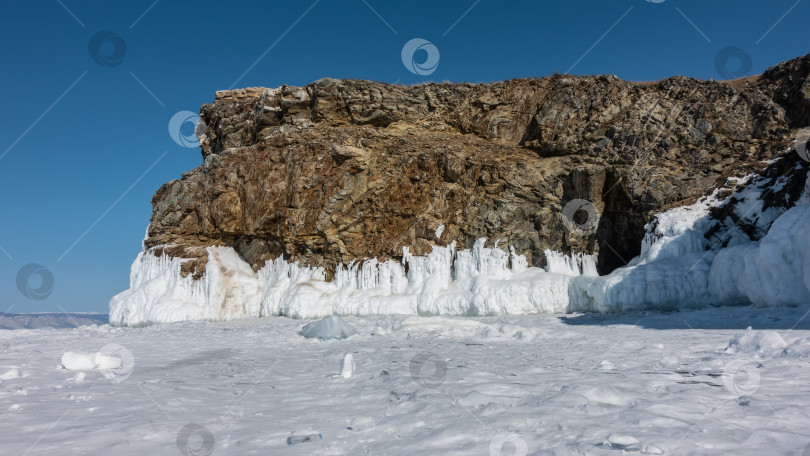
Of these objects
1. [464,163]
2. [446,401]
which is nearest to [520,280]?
[464,163]

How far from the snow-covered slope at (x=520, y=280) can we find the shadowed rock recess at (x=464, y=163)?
97 centimetres

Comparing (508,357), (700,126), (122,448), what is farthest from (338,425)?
(700,126)

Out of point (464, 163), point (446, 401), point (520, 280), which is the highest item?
point (464, 163)

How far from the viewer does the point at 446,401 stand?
17.1 feet

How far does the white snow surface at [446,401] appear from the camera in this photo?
3.76 metres

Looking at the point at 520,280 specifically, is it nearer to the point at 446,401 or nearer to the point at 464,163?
the point at 464,163

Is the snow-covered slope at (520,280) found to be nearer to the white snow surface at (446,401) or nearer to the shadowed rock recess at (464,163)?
the shadowed rock recess at (464,163)

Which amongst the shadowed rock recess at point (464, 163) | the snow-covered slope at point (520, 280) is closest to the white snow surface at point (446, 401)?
the snow-covered slope at point (520, 280)

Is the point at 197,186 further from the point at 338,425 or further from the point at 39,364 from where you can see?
the point at 338,425

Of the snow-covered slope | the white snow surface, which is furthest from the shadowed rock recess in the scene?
the white snow surface

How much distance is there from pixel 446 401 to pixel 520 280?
15864mm

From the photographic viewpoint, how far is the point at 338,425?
4.51 m

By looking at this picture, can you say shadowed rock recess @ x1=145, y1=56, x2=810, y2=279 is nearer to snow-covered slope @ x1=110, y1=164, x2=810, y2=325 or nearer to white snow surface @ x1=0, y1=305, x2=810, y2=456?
snow-covered slope @ x1=110, y1=164, x2=810, y2=325

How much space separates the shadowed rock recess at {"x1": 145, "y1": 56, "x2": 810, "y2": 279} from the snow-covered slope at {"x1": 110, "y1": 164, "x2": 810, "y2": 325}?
0.97 m
